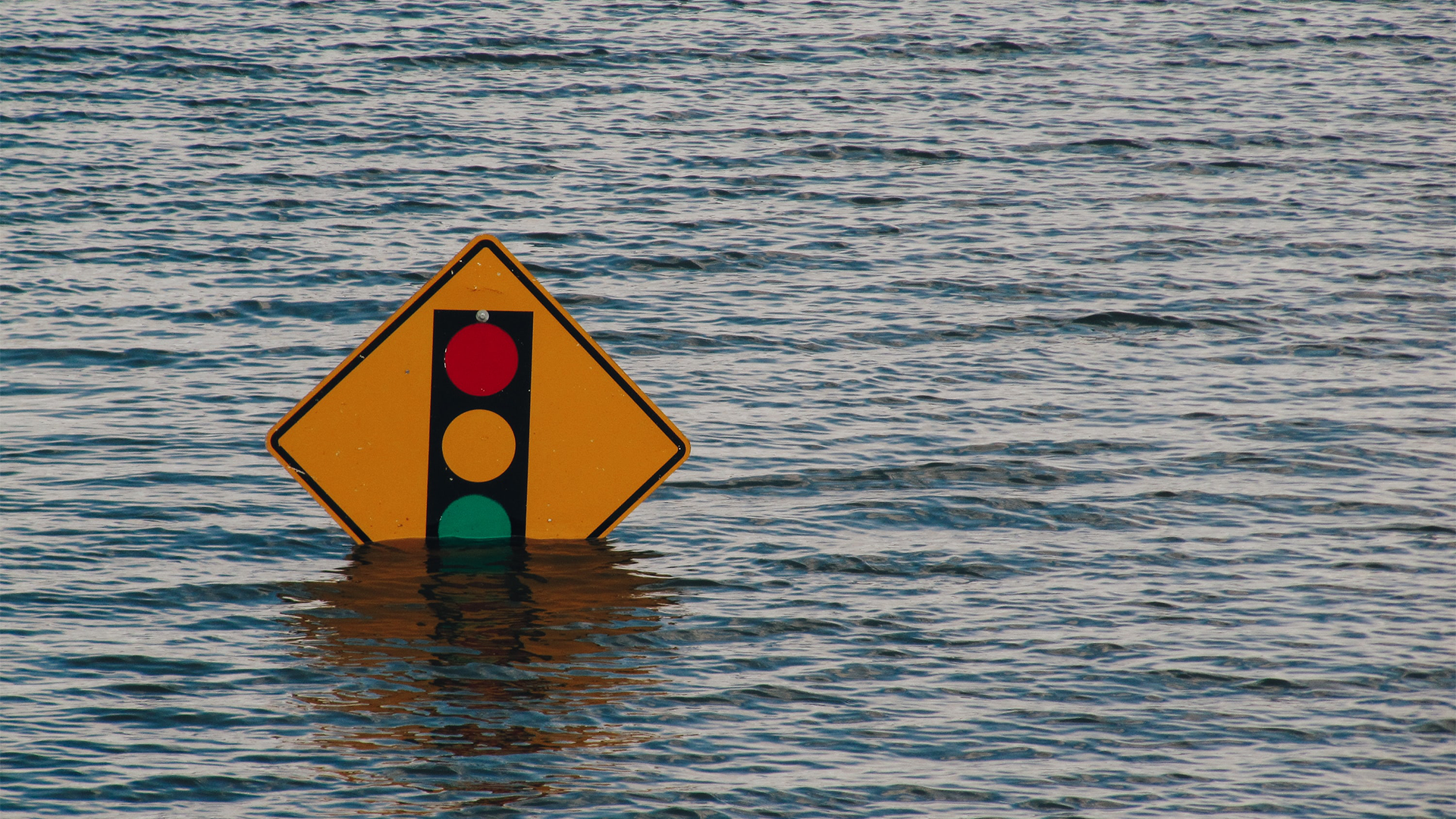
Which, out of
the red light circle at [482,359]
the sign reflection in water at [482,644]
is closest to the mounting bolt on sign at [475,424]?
the red light circle at [482,359]

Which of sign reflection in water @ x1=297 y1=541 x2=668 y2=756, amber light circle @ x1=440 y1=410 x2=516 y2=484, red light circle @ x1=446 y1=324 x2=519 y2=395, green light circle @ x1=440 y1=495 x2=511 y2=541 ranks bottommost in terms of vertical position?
sign reflection in water @ x1=297 y1=541 x2=668 y2=756

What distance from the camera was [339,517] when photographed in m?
7.81

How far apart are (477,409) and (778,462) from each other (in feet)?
7.49

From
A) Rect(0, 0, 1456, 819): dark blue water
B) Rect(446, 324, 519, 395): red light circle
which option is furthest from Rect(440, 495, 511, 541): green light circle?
Rect(446, 324, 519, 395): red light circle

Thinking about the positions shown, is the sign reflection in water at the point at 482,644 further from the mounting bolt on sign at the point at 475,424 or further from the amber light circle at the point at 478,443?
the amber light circle at the point at 478,443

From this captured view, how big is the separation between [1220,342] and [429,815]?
323 inches

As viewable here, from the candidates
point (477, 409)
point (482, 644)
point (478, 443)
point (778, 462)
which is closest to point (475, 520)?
point (478, 443)

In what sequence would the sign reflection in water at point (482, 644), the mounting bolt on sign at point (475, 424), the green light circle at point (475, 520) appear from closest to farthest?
the sign reflection in water at point (482, 644) < the mounting bolt on sign at point (475, 424) < the green light circle at point (475, 520)

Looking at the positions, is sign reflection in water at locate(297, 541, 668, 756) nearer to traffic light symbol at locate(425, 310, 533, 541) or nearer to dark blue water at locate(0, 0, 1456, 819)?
dark blue water at locate(0, 0, 1456, 819)

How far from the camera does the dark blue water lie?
237 inches

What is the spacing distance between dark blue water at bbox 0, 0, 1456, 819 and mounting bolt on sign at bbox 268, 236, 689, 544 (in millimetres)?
261

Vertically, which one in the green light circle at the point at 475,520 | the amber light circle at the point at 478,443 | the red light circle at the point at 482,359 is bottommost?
the green light circle at the point at 475,520

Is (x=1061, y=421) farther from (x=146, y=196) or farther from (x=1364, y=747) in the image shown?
(x=146, y=196)

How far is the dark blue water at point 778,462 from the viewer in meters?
6.03
